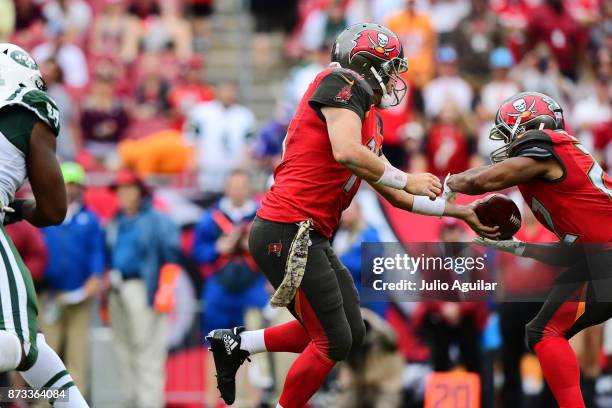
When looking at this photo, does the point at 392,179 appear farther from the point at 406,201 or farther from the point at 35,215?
the point at 35,215

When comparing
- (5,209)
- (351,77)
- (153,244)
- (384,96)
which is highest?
(351,77)

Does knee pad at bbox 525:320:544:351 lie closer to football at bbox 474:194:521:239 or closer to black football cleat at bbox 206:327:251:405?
football at bbox 474:194:521:239

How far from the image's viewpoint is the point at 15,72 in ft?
19.9

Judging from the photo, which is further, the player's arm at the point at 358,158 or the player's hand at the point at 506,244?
the player's hand at the point at 506,244

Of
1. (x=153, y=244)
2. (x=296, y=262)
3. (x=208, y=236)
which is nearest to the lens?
(x=296, y=262)

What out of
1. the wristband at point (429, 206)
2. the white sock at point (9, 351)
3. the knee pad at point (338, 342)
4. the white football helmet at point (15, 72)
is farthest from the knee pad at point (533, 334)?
the white football helmet at point (15, 72)

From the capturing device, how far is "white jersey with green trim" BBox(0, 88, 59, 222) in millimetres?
5910

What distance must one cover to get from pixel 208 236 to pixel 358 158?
13.9 feet

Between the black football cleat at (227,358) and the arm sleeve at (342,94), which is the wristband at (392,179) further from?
→ the black football cleat at (227,358)

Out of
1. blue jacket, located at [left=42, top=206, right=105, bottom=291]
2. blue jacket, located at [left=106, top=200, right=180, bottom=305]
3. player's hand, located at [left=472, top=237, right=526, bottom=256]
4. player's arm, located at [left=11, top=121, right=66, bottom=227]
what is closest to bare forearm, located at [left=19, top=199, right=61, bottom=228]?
player's arm, located at [left=11, top=121, right=66, bottom=227]

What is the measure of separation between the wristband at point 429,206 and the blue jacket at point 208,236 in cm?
368

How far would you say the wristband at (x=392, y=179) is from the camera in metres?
6.19

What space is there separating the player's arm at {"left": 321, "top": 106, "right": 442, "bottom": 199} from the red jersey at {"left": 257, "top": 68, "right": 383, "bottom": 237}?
138 millimetres

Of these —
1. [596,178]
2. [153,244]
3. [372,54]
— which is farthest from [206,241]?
[596,178]
